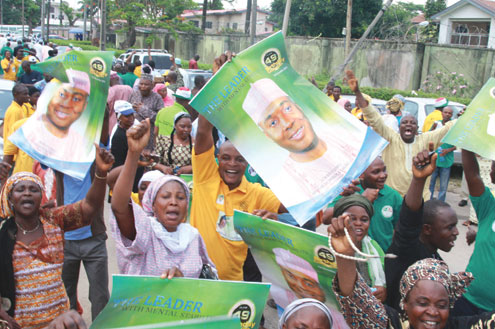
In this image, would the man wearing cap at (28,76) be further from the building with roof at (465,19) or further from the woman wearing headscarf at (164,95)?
the building with roof at (465,19)

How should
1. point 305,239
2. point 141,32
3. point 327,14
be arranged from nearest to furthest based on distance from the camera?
1. point 305,239
2. point 327,14
3. point 141,32

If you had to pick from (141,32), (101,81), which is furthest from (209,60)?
(101,81)

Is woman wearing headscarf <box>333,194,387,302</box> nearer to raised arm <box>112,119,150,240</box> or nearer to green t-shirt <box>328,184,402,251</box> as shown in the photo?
green t-shirt <box>328,184,402,251</box>

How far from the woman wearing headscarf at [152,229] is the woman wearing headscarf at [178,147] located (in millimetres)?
2792

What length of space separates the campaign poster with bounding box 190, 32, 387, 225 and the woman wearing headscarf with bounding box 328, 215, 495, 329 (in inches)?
32.4

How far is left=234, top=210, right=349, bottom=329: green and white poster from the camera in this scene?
305 cm

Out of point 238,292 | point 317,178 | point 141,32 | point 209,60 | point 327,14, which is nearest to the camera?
point 238,292

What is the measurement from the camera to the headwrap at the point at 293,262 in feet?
10.5

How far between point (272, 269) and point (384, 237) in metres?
1.24

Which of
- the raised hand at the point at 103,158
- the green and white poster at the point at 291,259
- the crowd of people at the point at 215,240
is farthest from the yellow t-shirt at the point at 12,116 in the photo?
the green and white poster at the point at 291,259

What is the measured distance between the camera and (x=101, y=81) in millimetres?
4543

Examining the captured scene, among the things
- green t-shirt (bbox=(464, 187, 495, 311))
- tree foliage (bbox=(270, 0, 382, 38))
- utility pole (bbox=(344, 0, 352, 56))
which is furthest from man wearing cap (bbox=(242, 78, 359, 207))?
tree foliage (bbox=(270, 0, 382, 38))

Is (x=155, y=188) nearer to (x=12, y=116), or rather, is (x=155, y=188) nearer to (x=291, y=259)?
(x=291, y=259)

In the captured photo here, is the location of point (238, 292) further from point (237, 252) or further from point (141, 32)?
point (141, 32)
